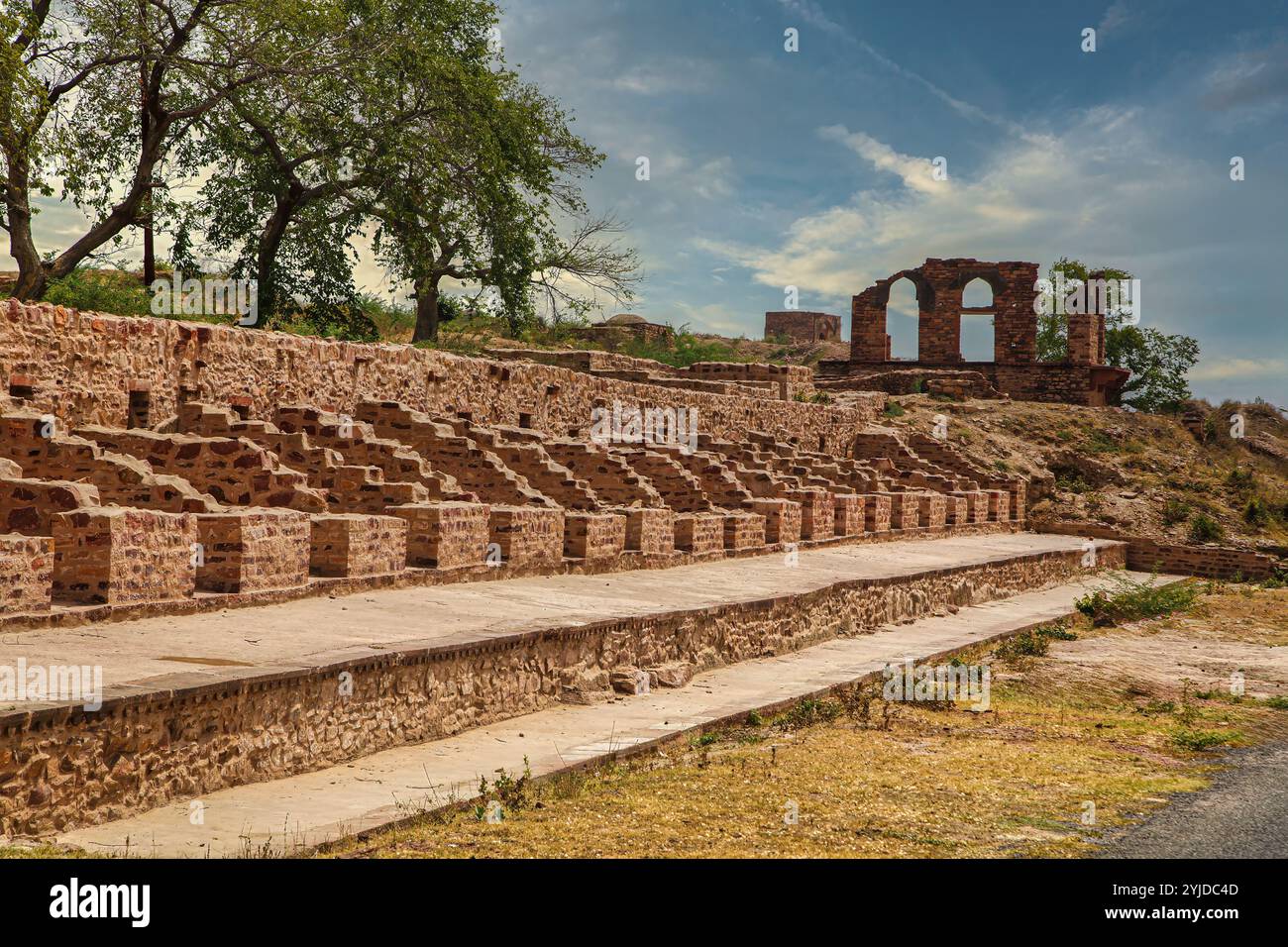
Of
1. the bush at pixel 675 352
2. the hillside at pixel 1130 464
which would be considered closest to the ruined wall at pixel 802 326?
the bush at pixel 675 352

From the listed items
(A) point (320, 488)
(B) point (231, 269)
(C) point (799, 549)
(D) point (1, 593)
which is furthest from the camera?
(B) point (231, 269)

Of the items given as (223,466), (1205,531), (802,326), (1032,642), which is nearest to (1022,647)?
(1032,642)

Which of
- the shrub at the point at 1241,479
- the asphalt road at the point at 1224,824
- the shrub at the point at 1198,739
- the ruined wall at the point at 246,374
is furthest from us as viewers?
the shrub at the point at 1241,479

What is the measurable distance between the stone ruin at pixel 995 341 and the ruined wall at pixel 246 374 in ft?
79.7

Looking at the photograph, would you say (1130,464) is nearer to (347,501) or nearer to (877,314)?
(877,314)

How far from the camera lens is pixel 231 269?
2812 centimetres

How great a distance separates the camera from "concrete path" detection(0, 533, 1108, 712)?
24.2ft

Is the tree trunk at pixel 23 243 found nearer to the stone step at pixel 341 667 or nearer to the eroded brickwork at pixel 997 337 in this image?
the stone step at pixel 341 667

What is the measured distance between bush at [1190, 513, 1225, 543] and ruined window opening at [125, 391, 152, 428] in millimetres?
24463

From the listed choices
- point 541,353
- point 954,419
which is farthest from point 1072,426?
point 541,353

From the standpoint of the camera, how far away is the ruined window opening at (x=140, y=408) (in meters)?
13.3

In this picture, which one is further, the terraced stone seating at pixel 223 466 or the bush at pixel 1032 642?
the bush at pixel 1032 642
